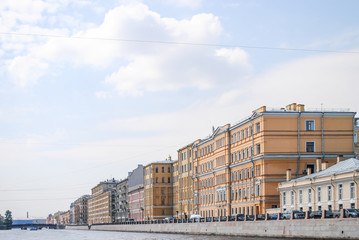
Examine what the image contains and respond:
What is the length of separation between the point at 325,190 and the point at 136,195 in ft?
340

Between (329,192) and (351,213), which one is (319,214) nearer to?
(351,213)

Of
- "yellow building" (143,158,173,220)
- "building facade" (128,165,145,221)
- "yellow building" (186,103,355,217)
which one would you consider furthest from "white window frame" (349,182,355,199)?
"building facade" (128,165,145,221)

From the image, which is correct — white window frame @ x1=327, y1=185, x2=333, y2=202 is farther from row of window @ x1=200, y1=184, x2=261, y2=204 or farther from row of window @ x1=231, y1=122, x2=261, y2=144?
row of window @ x1=231, y1=122, x2=261, y2=144

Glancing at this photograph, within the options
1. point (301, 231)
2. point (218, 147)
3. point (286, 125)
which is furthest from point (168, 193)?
point (301, 231)

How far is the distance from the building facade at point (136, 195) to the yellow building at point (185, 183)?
26671 millimetres

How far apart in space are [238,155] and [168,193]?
53.4 metres

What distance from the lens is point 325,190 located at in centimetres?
5722

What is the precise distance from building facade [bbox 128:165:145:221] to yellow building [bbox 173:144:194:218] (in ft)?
87.5

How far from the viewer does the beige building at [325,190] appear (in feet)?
174

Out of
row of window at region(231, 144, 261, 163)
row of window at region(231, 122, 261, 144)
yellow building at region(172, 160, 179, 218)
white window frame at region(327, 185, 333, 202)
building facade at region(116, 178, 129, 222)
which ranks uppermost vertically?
row of window at region(231, 122, 261, 144)

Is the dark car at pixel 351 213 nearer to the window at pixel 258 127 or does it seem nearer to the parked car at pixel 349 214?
the parked car at pixel 349 214

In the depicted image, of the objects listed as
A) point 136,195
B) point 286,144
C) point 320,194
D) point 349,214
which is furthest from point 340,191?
point 136,195

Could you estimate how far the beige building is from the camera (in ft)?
174

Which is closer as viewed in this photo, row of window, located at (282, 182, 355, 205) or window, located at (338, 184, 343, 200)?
row of window, located at (282, 182, 355, 205)
